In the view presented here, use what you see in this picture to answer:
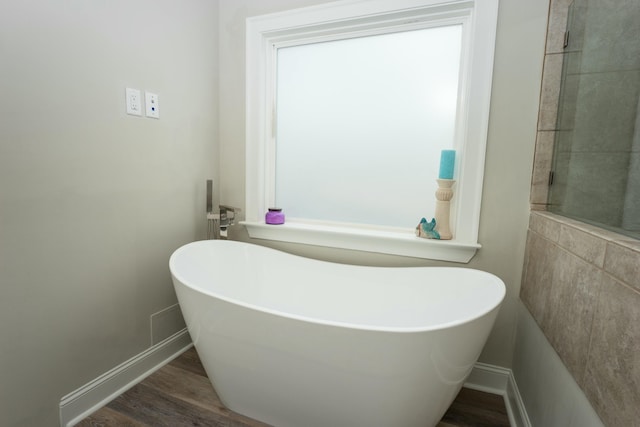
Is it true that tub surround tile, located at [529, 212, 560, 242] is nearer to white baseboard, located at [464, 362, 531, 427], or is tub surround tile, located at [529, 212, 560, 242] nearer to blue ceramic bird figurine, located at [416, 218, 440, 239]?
blue ceramic bird figurine, located at [416, 218, 440, 239]

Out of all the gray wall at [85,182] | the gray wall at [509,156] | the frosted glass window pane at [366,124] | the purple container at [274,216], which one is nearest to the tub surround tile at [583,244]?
the gray wall at [509,156]

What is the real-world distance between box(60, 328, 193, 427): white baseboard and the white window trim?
79 cm

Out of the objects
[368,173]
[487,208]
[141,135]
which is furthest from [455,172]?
[141,135]

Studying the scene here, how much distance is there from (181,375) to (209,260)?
619 millimetres

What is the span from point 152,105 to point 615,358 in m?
1.94

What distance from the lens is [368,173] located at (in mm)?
1849

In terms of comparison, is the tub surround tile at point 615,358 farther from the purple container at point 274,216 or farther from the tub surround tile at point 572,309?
the purple container at point 274,216

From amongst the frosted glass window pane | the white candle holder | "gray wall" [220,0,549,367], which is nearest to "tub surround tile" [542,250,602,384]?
"gray wall" [220,0,549,367]

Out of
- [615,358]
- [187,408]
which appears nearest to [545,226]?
[615,358]

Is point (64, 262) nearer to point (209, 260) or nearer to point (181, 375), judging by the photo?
point (209, 260)

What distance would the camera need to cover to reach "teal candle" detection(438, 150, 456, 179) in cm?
156

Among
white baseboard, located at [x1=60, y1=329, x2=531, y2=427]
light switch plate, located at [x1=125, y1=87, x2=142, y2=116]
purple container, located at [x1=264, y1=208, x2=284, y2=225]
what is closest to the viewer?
white baseboard, located at [x1=60, y1=329, x2=531, y2=427]

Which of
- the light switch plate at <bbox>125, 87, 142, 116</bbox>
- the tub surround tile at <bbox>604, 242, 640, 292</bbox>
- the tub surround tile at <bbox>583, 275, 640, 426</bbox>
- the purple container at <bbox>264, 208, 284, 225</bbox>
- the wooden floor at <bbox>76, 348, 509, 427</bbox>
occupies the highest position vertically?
the light switch plate at <bbox>125, 87, 142, 116</bbox>

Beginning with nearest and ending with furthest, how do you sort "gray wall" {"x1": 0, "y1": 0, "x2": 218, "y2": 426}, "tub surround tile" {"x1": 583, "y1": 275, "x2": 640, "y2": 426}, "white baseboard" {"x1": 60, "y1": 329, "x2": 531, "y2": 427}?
"tub surround tile" {"x1": 583, "y1": 275, "x2": 640, "y2": 426}, "gray wall" {"x1": 0, "y1": 0, "x2": 218, "y2": 426}, "white baseboard" {"x1": 60, "y1": 329, "x2": 531, "y2": 427}
